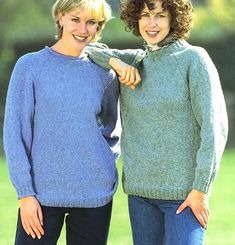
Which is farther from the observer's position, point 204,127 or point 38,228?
point 38,228

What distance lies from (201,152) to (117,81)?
0.55 metres

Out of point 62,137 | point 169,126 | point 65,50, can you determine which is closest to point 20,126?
point 62,137

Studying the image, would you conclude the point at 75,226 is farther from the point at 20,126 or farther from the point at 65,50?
the point at 65,50

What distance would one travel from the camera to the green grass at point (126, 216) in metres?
7.08

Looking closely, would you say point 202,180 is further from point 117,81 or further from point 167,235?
point 117,81

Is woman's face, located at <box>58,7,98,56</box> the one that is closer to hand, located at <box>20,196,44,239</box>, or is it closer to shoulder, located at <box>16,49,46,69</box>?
shoulder, located at <box>16,49,46,69</box>

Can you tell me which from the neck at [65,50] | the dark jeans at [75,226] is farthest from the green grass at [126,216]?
the neck at [65,50]

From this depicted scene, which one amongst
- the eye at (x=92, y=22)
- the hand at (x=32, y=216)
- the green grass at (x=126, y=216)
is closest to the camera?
the hand at (x=32, y=216)

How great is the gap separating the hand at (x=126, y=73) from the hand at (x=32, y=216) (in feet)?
2.06

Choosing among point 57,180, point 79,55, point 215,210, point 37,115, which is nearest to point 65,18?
point 79,55

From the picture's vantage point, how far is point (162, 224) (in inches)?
161

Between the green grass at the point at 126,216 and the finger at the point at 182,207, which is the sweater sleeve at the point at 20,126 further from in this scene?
the green grass at the point at 126,216

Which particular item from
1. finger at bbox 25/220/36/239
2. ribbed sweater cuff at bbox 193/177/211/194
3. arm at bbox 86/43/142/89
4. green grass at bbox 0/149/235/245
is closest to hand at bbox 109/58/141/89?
arm at bbox 86/43/142/89

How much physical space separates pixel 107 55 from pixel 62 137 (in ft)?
1.40
